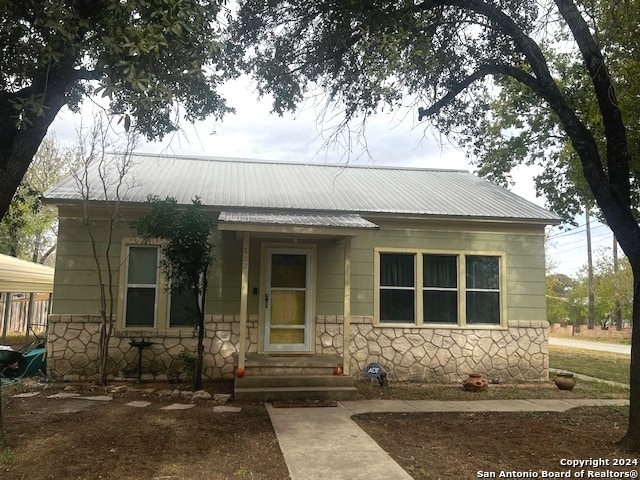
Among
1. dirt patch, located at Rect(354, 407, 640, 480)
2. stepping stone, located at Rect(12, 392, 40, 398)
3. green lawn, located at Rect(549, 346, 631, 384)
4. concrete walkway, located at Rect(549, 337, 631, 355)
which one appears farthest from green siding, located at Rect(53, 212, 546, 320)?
concrete walkway, located at Rect(549, 337, 631, 355)

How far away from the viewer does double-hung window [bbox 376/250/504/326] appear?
9742mm

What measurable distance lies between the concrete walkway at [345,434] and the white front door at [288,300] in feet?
6.48

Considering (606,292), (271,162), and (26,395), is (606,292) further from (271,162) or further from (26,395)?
(26,395)

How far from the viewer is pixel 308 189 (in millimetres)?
10859

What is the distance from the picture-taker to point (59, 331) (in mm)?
8656

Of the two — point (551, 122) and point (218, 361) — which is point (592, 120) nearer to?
point (551, 122)

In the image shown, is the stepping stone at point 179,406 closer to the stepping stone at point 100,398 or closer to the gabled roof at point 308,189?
the stepping stone at point 100,398

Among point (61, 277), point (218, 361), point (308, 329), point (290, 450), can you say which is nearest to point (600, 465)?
point (290, 450)

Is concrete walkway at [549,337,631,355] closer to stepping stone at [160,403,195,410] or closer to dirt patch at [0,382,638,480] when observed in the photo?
dirt patch at [0,382,638,480]

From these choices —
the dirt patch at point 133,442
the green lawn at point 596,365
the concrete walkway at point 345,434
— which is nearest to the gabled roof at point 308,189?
the concrete walkway at point 345,434

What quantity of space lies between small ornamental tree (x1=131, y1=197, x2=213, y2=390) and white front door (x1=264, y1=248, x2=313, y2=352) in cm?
152

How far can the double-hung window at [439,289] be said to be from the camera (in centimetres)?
974

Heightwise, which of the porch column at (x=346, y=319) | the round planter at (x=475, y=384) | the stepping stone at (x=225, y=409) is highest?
the porch column at (x=346, y=319)

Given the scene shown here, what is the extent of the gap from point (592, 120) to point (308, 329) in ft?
22.5
